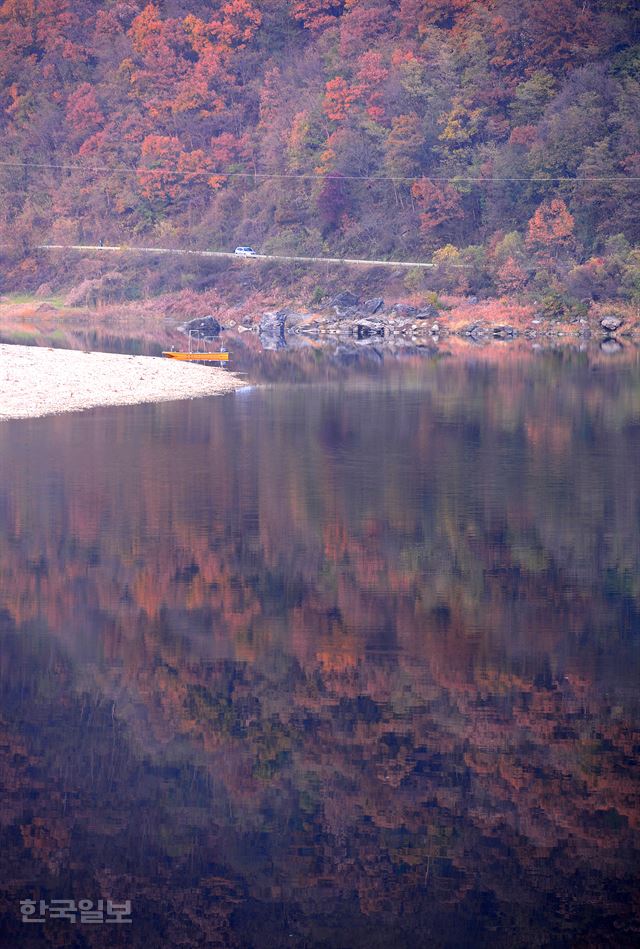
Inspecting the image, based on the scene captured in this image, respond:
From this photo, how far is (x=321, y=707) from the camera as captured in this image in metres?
11.9

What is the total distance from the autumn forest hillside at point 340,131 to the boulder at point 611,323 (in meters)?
1.71

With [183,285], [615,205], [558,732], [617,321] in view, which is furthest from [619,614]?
[183,285]

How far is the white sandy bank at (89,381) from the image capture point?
3559cm

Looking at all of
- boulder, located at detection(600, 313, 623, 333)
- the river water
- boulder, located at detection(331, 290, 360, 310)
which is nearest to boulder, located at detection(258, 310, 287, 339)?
boulder, located at detection(331, 290, 360, 310)

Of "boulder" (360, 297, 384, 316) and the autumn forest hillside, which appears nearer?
the autumn forest hillside

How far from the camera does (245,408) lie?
118 ft

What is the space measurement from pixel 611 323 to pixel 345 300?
19.4m

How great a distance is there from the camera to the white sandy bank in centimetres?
3559

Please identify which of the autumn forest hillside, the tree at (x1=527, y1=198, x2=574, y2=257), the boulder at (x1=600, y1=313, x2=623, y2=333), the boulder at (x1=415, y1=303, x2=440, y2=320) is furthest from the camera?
the autumn forest hillside

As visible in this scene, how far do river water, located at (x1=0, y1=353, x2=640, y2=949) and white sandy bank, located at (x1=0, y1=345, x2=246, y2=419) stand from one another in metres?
11.0

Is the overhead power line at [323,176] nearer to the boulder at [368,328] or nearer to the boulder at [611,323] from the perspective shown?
the boulder at [611,323]

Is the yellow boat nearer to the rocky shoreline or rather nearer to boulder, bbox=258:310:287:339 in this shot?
the rocky shoreline

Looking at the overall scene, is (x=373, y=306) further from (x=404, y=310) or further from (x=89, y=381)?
(x=89, y=381)

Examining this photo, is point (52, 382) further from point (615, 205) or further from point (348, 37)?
point (348, 37)
